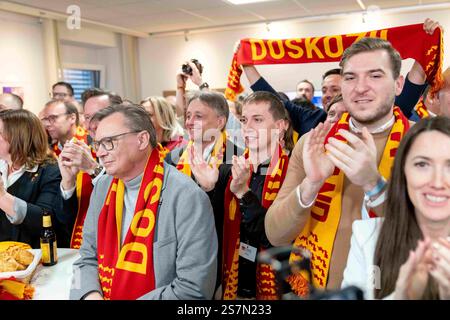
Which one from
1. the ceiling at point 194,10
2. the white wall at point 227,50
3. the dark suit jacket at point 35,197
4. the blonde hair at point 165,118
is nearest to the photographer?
the dark suit jacket at point 35,197

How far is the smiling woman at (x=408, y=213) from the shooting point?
35.0 inches

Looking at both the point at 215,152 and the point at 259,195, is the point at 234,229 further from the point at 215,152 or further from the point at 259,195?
the point at 215,152

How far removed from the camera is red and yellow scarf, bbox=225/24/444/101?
189 centimetres

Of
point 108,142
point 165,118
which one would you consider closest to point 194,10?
point 165,118

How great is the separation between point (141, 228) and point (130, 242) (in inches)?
2.5

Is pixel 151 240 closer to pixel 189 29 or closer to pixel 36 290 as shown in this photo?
pixel 36 290

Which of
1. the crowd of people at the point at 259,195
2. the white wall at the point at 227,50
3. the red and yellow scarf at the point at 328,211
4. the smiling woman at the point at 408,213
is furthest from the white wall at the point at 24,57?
the smiling woman at the point at 408,213

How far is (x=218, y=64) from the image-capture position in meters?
7.91

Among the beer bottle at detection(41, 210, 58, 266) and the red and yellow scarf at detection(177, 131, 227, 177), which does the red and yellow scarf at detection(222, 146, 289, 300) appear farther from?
the beer bottle at detection(41, 210, 58, 266)

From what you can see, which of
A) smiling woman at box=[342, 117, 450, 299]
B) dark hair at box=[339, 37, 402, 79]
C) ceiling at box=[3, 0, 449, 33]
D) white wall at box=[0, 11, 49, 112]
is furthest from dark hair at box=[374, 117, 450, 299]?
white wall at box=[0, 11, 49, 112]

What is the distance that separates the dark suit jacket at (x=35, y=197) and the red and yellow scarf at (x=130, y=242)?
23.1 inches

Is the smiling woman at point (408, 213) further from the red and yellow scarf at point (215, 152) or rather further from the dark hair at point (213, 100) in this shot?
the dark hair at point (213, 100)

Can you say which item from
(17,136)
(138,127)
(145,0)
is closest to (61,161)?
(17,136)

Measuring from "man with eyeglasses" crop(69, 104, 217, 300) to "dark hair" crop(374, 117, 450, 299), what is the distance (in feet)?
2.15
